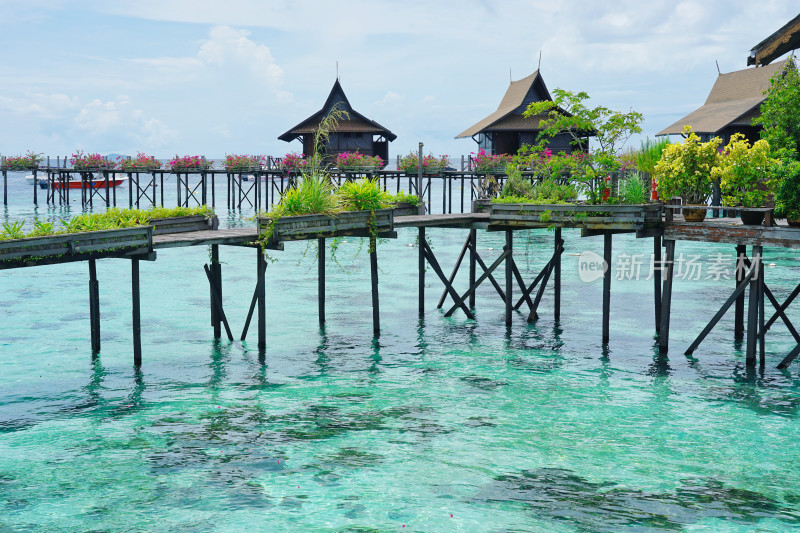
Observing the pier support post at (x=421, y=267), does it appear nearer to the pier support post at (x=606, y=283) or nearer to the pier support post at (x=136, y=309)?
the pier support post at (x=606, y=283)

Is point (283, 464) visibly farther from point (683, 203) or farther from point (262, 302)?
point (683, 203)

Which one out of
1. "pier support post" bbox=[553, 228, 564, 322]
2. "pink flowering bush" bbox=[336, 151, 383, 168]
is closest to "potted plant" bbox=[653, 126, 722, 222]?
"pier support post" bbox=[553, 228, 564, 322]

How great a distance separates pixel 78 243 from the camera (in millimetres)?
14375

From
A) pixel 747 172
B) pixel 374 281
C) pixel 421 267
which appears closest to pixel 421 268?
pixel 421 267

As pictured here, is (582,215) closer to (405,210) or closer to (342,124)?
(405,210)

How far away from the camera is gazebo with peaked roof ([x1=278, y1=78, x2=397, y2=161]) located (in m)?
52.0

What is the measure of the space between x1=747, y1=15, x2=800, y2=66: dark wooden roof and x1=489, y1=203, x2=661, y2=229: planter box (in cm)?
366

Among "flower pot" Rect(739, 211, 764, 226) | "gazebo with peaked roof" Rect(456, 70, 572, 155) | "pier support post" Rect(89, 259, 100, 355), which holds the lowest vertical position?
"pier support post" Rect(89, 259, 100, 355)

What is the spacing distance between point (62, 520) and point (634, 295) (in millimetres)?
20899

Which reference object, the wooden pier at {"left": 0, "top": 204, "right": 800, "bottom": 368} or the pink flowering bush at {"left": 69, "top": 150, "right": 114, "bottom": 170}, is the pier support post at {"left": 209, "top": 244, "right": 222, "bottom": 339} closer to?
the wooden pier at {"left": 0, "top": 204, "right": 800, "bottom": 368}

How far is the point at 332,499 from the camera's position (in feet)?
35.9

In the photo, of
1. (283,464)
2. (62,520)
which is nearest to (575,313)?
(283,464)

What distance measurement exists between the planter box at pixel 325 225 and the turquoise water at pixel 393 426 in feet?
9.34

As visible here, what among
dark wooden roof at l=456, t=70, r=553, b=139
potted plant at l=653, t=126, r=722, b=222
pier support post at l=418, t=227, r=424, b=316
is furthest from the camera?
dark wooden roof at l=456, t=70, r=553, b=139
